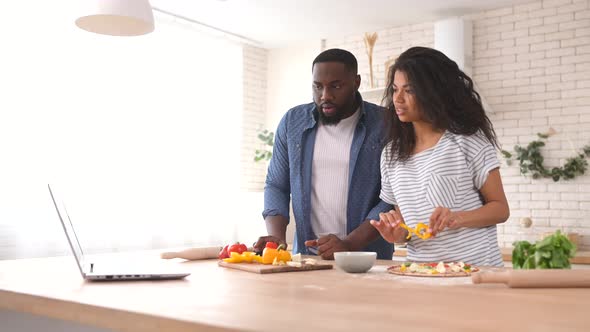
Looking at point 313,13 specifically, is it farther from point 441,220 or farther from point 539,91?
point 441,220

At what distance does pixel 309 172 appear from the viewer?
2641 mm

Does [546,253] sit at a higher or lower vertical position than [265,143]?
lower

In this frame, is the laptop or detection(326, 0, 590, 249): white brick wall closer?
the laptop

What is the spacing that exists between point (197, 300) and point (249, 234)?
16.8ft

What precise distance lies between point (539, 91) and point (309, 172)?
378cm

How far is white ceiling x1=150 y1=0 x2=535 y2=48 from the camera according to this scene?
584 centimetres

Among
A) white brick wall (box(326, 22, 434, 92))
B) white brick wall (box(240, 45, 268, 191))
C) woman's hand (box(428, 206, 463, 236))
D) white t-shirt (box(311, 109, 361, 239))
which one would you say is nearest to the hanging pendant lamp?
white t-shirt (box(311, 109, 361, 239))

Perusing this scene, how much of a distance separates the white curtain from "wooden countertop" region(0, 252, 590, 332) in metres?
3.36

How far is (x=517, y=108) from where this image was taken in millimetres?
5816

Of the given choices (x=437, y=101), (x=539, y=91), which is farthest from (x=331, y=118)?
(x=539, y=91)

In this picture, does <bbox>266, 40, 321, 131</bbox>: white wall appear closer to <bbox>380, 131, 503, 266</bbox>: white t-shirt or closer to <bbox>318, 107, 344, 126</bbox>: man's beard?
<bbox>318, 107, 344, 126</bbox>: man's beard

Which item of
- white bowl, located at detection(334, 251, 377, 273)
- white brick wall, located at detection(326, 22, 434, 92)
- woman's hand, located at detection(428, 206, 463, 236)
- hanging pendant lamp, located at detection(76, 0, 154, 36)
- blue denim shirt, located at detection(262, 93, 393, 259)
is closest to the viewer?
white bowl, located at detection(334, 251, 377, 273)

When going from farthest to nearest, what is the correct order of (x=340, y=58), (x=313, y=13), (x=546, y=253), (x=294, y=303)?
(x=313, y=13) < (x=340, y=58) < (x=546, y=253) < (x=294, y=303)

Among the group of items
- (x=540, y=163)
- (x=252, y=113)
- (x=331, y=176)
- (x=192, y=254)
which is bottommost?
(x=192, y=254)
